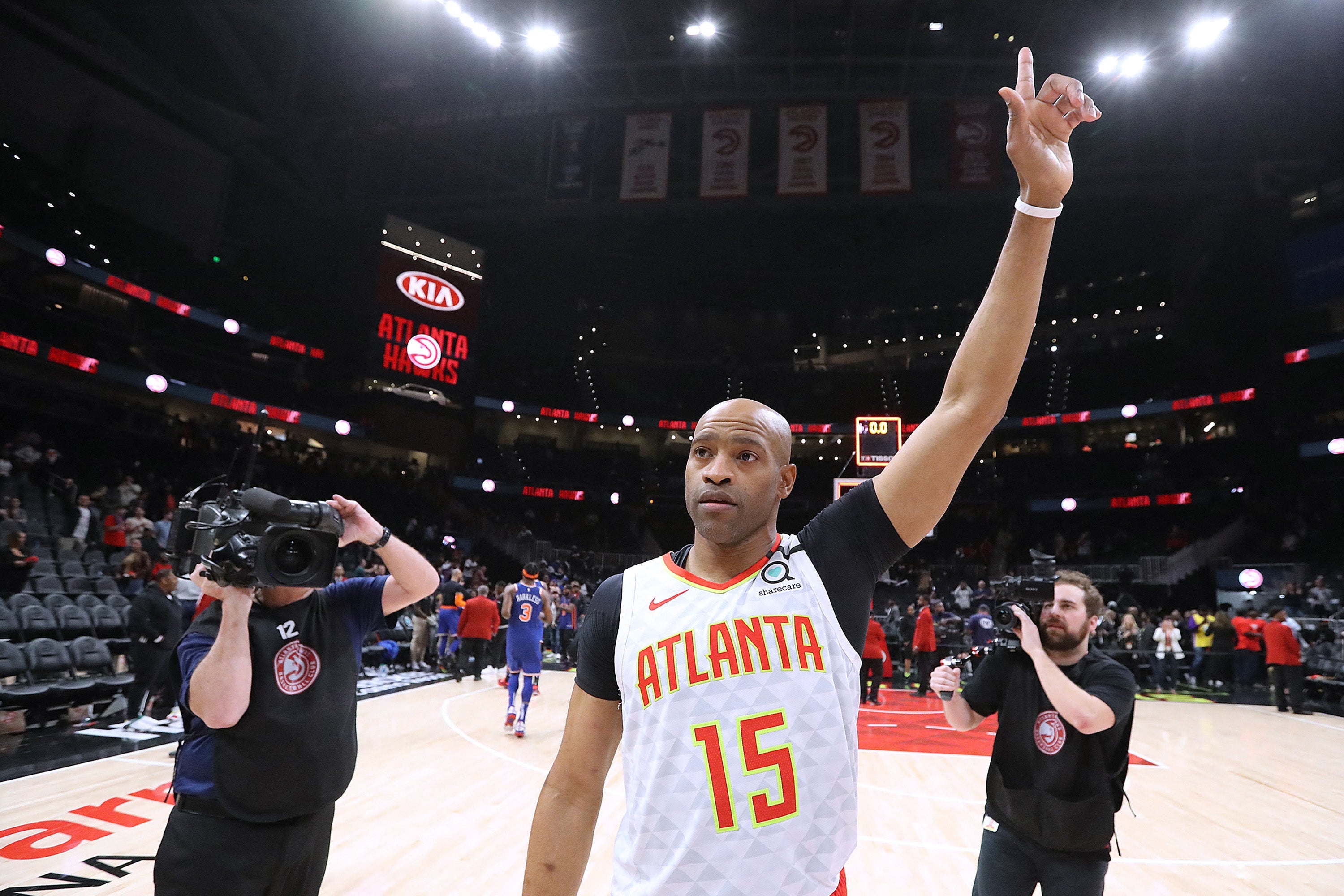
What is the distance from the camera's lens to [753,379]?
3584 centimetres

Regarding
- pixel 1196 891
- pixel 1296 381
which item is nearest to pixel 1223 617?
pixel 1196 891

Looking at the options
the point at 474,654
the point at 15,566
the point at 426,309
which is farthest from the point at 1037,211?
the point at 426,309

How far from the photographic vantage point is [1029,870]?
287 centimetres

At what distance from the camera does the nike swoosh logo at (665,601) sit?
65.1 inches

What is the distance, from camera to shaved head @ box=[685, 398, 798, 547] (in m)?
1.63

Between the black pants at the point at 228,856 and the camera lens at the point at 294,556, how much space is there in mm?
886

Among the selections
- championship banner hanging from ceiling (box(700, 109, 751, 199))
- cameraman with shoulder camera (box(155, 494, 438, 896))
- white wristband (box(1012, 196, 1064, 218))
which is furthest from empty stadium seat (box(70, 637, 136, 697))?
championship banner hanging from ceiling (box(700, 109, 751, 199))

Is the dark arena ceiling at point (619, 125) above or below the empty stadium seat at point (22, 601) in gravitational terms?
above

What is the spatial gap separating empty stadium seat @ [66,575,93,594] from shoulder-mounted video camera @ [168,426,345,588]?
1113 centimetres

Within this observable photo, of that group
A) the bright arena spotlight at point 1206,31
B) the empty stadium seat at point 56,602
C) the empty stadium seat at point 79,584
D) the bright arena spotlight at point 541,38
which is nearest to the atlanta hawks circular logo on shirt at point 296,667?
the empty stadium seat at point 56,602

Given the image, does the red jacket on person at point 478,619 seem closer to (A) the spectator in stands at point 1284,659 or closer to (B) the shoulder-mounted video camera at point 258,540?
(B) the shoulder-mounted video camera at point 258,540

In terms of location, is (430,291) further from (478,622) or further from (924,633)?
(924,633)

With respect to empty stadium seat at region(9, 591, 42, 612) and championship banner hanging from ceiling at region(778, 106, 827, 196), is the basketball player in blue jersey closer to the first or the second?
empty stadium seat at region(9, 591, 42, 612)

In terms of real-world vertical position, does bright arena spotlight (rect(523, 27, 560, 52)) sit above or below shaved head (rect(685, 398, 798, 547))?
above
